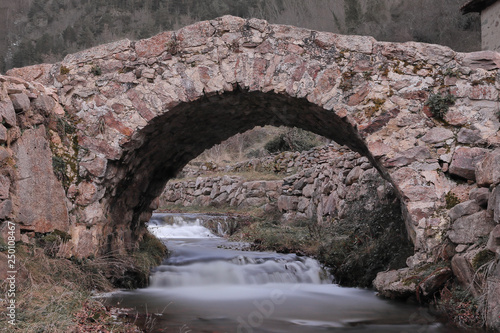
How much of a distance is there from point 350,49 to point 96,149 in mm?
3069

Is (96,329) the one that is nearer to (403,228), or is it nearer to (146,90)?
(146,90)

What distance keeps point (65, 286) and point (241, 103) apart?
284 cm

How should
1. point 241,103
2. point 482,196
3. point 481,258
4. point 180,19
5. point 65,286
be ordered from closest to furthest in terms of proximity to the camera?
point 481,258
point 482,196
point 65,286
point 241,103
point 180,19

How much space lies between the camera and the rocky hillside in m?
16.9

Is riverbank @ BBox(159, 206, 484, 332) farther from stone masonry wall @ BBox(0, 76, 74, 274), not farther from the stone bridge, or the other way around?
stone masonry wall @ BBox(0, 76, 74, 274)

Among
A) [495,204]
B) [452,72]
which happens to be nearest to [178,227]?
[452,72]

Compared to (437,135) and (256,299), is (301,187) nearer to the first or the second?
(256,299)

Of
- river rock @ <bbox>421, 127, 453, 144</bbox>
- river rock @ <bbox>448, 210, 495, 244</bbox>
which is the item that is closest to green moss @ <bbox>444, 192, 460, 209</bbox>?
river rock @ <bbox>448, 210, 495, 244</bbox>

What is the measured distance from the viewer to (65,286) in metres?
A: 4.38

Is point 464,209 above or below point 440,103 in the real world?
below

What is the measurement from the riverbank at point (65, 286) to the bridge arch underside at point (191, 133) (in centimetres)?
44

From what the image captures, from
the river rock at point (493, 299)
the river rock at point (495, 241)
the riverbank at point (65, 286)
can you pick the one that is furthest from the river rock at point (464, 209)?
the riverbank at point (65, 286)

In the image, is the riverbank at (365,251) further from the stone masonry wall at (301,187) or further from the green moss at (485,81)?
the green moss at (485,81)

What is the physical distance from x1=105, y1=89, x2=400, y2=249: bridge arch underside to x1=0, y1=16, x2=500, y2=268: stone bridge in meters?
0.05
